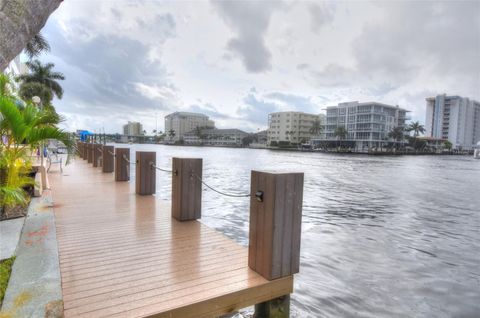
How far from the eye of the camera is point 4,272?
2934mm

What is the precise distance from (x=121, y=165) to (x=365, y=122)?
325 ft

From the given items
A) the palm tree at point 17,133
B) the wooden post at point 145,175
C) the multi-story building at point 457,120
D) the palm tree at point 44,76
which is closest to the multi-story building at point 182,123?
the multi-story building at point 457,120

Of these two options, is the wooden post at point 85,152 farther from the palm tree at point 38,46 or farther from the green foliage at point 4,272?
the palm tree at point 38,46

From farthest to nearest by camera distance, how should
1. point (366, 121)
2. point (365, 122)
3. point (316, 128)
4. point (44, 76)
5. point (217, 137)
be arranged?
1. point (217, 137)
2. point (316, 128)
3. point (365, 122)
4. point (366, 121)
5. point (44, 76)

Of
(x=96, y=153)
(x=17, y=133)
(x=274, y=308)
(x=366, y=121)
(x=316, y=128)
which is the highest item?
(x=366, y=121)

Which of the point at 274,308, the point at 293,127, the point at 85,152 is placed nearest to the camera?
the point at 274,308

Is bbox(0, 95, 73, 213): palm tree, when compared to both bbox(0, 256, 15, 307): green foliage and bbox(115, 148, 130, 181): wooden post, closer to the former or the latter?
bbox(0, 256, 15, 307): green foliage

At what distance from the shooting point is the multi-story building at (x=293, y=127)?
4845 inches

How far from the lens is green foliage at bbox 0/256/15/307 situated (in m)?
Result: 2.62

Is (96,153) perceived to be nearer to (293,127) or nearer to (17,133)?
(17,133)

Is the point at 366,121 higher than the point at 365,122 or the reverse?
higher

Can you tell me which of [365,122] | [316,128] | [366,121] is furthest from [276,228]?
[316,128]

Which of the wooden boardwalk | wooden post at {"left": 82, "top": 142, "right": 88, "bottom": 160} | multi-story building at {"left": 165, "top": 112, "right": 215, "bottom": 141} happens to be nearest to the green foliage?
the wooden boardwalk

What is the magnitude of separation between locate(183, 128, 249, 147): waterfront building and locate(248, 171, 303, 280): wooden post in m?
138
